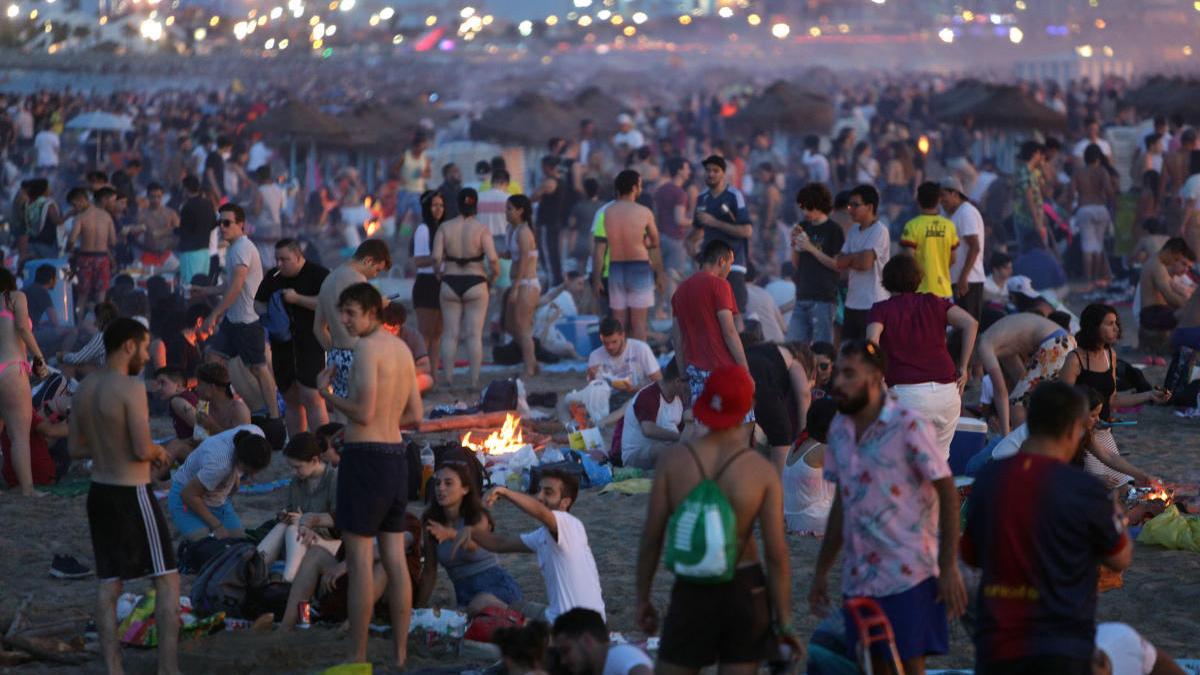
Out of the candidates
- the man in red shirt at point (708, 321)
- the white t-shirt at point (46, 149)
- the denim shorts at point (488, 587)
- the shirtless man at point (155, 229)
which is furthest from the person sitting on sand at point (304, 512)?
the white t-shirt at point (46, 149)

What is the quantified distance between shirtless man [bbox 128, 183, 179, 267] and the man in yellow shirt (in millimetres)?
9556

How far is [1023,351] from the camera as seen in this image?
32.3 feet

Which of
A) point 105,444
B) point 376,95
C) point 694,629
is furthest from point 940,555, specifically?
point 376,95

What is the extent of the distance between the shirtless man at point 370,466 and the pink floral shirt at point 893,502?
208 cm

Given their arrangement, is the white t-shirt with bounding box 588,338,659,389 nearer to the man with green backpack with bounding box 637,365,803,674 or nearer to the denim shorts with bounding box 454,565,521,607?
the denim shorts with bounding box 454,565,521,607

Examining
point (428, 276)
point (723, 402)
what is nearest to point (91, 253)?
point (428, 276)

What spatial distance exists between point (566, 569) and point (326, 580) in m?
1.20

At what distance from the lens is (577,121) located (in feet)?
92.0

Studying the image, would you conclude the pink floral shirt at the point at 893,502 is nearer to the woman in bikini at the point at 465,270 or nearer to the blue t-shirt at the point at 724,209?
the woman in bikini at the point at 465,270

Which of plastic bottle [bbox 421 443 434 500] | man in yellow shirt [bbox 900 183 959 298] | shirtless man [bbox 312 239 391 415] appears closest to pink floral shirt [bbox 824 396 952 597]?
plastic bottle [bbox 421 443 434 500]

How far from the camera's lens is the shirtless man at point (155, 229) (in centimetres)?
1764

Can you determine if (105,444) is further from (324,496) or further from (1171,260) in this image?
(1171,260)

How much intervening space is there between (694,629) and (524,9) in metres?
159

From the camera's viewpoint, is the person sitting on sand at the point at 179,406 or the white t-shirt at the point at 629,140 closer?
the person sitting on sand at the point at 179,406
